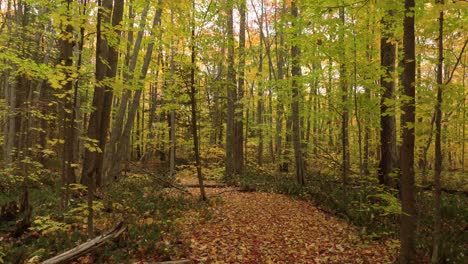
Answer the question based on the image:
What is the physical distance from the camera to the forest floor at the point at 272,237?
19.1ft

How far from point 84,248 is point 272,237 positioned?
3.99 metres

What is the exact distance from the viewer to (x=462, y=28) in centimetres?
563

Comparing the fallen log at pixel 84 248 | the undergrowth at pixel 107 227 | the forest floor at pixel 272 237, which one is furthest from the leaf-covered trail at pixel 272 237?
the fallen log at pixel 84 248

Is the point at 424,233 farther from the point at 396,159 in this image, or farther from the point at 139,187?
the point at 139,187

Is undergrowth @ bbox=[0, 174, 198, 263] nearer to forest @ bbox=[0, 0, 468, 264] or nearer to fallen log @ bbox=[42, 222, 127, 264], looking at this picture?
forest @ bbox=[0, 0, 468, 264]

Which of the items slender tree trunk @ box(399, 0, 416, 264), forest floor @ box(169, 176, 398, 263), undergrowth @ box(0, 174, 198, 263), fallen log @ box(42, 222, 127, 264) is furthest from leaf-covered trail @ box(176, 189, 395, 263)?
fallen log @ box(42, 222, 127, 264)

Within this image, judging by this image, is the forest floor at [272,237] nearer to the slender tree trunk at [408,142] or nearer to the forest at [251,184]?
the forest at [251,184]

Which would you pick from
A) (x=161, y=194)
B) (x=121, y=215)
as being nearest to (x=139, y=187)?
(x=161, y=194)

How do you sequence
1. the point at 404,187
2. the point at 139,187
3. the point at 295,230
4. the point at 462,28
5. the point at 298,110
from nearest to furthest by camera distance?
the point at 404,187 → the point at 462,28 → the point at 295,230 → the point at 139,187 → the point at 298,110

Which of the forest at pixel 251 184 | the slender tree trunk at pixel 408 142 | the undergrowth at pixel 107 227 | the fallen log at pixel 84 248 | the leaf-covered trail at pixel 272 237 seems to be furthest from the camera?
the leaf-covered trail at pixel 272 237

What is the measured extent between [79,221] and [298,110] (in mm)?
9080

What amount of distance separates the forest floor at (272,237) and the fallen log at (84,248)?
1.39m

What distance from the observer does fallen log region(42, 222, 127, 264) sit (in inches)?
173

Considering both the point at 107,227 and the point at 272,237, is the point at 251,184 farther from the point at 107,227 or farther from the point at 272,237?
the point at 107,227
